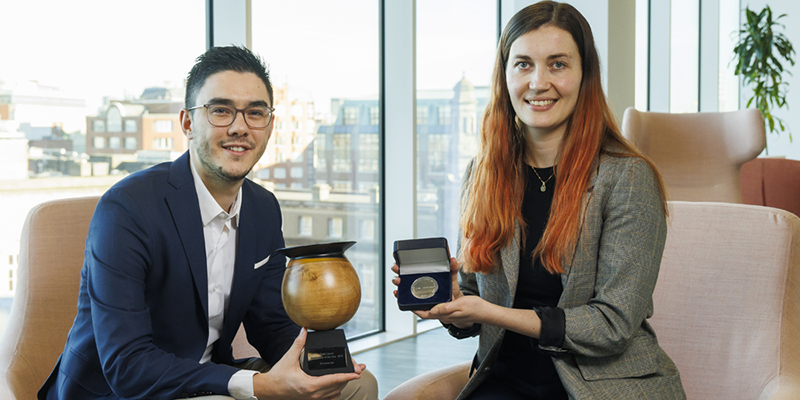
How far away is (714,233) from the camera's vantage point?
179cm

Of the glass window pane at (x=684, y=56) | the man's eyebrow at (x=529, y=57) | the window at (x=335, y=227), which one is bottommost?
the window at (x=335, y=227)

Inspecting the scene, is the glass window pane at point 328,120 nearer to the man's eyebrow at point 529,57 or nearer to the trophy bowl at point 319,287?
the man's eyebrow at point 529,57

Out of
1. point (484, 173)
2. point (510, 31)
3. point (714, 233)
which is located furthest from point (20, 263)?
point (714, 233)

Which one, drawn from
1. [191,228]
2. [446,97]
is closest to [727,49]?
[446,97]

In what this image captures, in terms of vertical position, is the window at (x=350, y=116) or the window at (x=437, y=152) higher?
the window at (x=350, y=116)

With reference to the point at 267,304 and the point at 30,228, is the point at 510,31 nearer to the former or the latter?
the point at 267,304

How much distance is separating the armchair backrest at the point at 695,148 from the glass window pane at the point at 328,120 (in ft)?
5.51

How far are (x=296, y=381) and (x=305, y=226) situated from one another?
8.03 ft

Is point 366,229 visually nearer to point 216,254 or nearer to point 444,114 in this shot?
point 444,114

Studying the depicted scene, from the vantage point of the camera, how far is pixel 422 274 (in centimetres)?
142

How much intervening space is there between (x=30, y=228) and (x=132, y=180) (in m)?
0.40

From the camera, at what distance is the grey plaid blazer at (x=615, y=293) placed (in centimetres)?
146

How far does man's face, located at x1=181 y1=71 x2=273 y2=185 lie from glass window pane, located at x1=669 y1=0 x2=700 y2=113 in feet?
21.4

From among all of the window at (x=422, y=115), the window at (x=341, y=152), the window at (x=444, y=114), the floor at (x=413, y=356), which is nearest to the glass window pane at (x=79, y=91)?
the window at (x=341, y=152)
